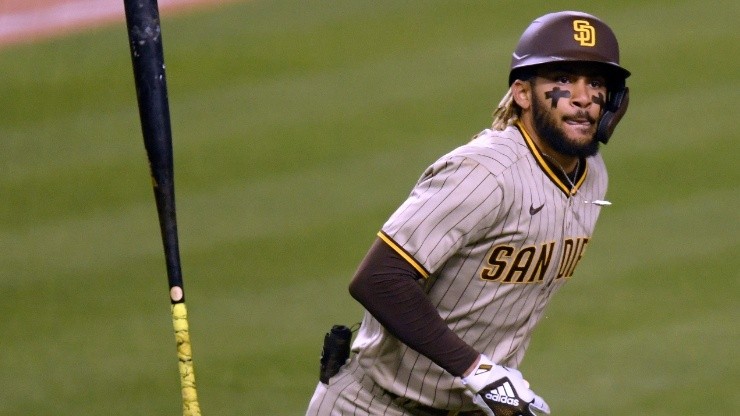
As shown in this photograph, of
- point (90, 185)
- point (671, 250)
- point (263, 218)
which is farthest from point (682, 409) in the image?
point (90, 185)

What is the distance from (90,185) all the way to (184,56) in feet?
5.65

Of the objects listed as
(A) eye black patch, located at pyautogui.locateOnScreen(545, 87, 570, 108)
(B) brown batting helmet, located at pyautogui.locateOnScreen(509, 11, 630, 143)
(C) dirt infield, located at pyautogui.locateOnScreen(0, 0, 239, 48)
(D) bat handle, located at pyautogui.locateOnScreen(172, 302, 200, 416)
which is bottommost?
(D) bat handle, located at pyautogui.locateOnScreen(172, 302, 200, 416)

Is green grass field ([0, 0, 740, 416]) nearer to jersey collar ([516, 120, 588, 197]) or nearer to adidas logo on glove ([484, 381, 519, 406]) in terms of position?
jersey collar ([516, 120, 588, 197])

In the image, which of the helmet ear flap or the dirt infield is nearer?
the helmet ear flap

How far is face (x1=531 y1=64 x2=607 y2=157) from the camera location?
13.6 feet

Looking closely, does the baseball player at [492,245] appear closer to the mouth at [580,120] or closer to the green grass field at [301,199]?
the mouth at [580,120]

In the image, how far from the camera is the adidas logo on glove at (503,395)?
3879 mm

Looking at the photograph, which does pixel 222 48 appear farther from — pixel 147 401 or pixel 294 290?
pixel 147 401

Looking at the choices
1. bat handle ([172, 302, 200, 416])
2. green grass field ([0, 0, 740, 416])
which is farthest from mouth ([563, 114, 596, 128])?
green grass field ([0, 0, 740, 416])

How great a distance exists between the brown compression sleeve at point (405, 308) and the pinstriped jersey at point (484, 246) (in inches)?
1.9

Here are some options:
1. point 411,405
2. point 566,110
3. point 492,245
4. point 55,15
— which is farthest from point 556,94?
point 55,15

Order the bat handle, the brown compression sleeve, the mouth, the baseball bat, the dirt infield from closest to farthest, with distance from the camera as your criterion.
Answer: the brown compression sleeve → the baseball bat → the mouth → the bat handle → the dirt infield

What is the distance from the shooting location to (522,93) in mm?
4258

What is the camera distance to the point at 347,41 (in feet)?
33.7
